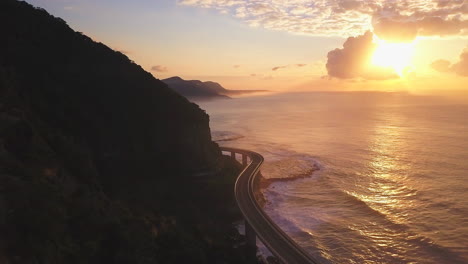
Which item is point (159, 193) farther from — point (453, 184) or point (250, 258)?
point (453, 184)

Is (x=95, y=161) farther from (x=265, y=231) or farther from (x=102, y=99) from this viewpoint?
(x=265, y=231)

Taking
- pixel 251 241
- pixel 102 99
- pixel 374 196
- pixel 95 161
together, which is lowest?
pixel 251 241

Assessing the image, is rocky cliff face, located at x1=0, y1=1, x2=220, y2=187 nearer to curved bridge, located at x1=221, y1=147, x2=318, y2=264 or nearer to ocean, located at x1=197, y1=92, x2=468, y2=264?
curved bridge, located at x1=221, y1=147, x2=318, y2=264

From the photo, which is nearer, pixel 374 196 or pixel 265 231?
pixel 265 231

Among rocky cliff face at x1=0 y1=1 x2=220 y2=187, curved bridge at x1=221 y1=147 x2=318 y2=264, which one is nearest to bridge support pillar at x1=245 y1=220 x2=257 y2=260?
curved bridge at x1=221 y1=147 x2=318 y2=264

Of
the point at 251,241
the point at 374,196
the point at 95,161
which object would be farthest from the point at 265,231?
the point at 374,196

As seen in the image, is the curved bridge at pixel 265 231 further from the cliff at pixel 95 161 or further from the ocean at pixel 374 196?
the ocean at pixel 374 196

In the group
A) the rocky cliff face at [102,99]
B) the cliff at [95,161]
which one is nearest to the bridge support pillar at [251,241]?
the cliff at [95,161]

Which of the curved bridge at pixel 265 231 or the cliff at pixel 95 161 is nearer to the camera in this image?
the cliff at pixel 95 161
